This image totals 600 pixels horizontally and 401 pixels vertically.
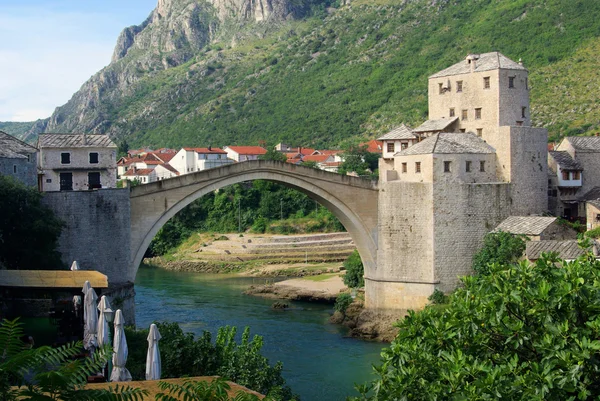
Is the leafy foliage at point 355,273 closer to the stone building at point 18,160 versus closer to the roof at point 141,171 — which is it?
the stone building at point 18,160

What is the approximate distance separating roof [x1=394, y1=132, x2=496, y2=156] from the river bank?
431 inches

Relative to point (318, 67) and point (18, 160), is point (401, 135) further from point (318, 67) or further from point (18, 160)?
point (318, 67)

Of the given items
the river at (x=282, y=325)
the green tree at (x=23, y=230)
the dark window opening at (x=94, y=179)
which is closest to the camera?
the green tree at (x=23, y=230)

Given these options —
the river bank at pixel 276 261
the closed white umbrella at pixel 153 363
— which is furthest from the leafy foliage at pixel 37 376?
the river bank at pixel 276 261

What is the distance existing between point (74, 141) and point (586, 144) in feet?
77.7

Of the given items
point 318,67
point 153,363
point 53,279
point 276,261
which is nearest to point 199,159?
point 276,261

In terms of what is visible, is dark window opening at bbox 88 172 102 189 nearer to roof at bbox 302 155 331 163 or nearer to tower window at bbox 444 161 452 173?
tower window at bbox 444 161 452 173

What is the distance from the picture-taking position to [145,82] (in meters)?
131

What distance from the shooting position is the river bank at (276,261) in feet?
156

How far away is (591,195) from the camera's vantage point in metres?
39.7

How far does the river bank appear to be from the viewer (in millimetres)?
47688

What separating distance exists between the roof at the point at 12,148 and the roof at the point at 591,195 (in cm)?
2417

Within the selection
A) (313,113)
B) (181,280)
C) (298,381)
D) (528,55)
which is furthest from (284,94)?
(298,381)

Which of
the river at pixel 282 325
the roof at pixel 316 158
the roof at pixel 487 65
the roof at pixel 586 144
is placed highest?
the roof at pixel 487 65
